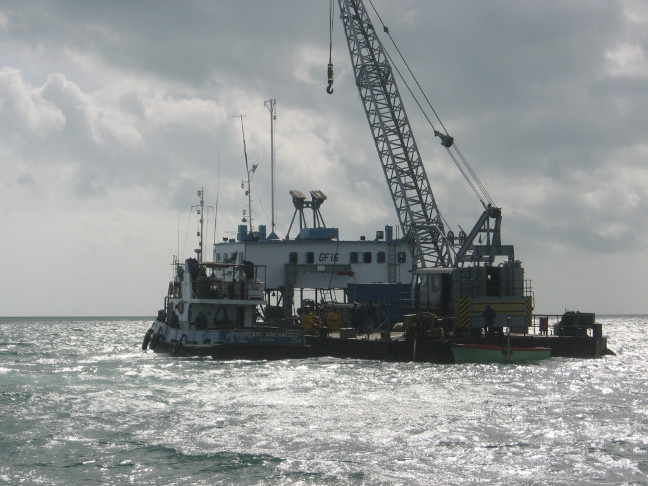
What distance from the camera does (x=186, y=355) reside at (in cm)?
4425

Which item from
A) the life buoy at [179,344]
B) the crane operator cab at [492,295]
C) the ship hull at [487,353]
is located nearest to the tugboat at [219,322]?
the life buoy at [179,344]

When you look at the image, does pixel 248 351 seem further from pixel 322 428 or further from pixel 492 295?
pixel 322 428

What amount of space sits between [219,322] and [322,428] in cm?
2537

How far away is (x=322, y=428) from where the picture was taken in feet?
72.3

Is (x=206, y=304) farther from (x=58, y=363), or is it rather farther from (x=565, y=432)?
(x=565, y=432)

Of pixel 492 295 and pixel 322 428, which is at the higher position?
pixel 492 295

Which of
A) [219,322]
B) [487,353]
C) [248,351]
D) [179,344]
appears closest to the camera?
[487,353]

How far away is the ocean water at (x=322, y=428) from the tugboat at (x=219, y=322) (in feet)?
19.7

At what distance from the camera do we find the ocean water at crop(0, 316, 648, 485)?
17.5 m


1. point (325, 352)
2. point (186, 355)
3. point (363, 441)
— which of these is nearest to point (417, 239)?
point (325, 352)

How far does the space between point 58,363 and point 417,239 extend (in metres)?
32.3

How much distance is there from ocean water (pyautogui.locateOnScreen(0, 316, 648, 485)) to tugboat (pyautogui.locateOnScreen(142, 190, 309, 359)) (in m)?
6.00

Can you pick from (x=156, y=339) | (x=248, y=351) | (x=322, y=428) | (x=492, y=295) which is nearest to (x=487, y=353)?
(x=492, y=295)

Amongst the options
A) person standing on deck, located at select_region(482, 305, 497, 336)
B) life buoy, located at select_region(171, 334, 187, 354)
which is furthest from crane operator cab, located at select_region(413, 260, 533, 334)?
life buoy, located at select_region(171, 334, 187, 354)
